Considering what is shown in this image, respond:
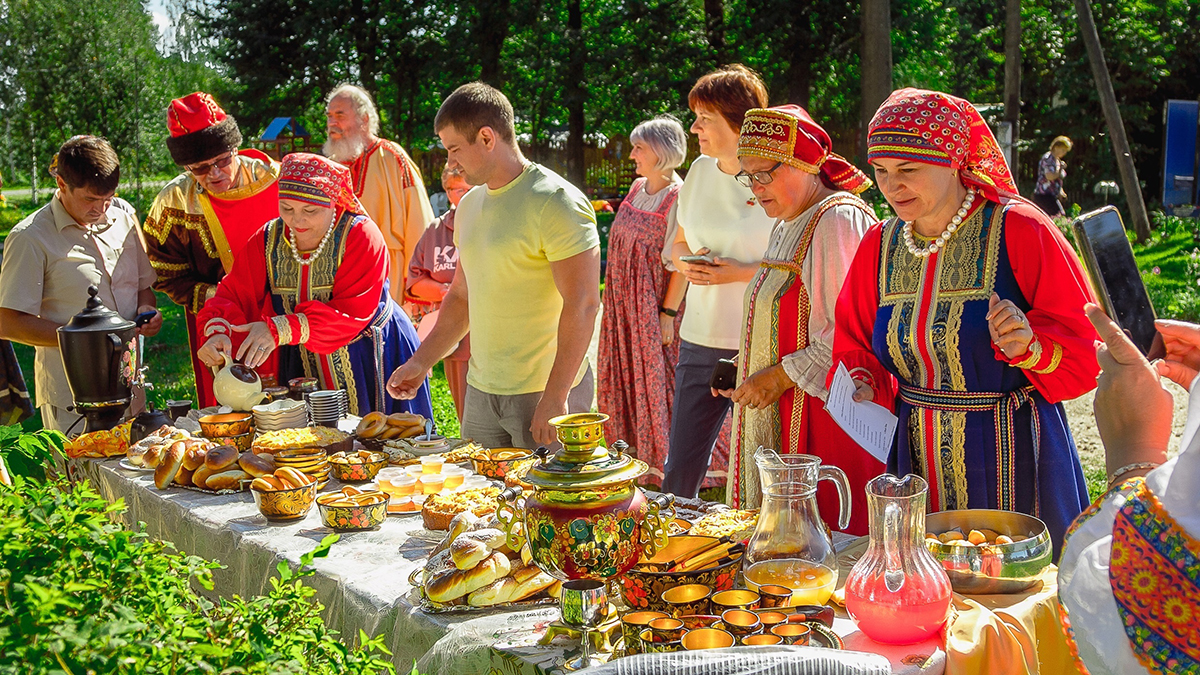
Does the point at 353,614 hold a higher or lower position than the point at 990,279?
lower

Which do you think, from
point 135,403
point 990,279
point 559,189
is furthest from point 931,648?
point 135,403

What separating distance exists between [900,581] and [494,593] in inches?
32.0

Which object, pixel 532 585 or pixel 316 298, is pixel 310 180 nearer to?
pixel 316 298

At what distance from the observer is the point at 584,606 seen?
1805 mm

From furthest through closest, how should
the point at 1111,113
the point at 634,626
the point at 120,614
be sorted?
the point at 1111,113, the point at 634,626, the point at 120,614

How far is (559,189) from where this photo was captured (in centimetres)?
348

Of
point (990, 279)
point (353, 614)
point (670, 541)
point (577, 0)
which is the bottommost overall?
point (353, 614)

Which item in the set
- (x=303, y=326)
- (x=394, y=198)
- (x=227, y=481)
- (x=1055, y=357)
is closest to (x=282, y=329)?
(x=303, y=326)

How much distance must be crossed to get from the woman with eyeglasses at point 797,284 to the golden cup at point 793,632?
1350mm

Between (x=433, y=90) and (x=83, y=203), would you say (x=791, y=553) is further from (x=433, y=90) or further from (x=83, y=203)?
(x=433, y=90)

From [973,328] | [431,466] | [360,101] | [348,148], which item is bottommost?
[431,466]

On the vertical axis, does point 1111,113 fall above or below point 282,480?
above

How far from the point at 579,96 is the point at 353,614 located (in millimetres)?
19493

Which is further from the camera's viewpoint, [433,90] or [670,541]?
[433,90]
